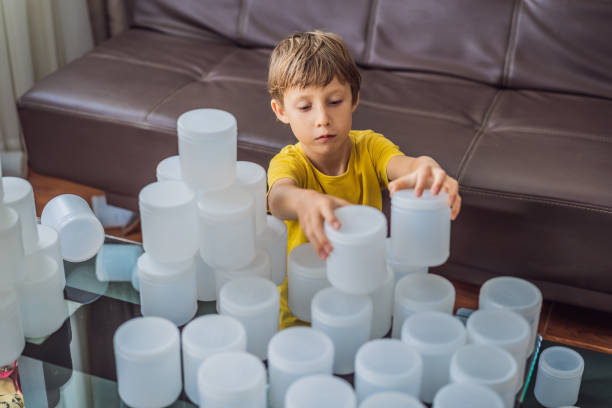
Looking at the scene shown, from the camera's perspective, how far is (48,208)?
1.37 m

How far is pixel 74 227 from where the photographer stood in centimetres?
134

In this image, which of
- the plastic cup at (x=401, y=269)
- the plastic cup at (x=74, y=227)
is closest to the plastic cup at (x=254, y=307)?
the plastic cup at (x=401, y=269)

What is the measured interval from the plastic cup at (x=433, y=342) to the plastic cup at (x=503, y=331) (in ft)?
0.07

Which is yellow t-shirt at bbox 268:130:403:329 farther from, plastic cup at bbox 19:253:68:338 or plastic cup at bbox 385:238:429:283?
plastic cup at bbox 19:253:68:338

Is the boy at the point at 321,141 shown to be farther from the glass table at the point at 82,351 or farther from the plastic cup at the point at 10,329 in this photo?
the plastic cup at the point at 10,329

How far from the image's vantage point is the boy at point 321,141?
1309mm

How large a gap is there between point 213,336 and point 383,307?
0.86 feet

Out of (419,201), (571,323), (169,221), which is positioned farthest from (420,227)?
(571,323)

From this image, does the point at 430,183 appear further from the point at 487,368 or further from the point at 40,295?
the point at 40,295

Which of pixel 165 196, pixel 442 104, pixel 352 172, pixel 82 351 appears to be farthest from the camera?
pixel 442 104

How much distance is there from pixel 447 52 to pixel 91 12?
1284 millimetres

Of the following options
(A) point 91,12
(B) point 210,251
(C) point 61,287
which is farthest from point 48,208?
(A) point 91,12

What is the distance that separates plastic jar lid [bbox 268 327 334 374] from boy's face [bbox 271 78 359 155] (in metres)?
0.45

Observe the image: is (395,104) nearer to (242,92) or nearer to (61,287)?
(242,92)
